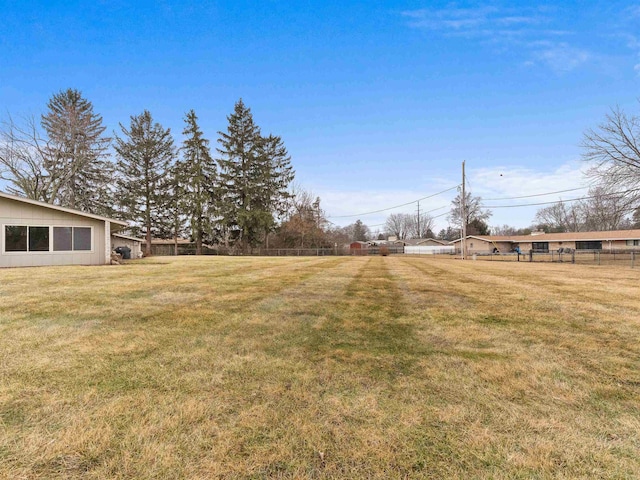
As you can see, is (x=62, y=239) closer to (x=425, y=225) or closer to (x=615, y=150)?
(x=615, y=150)

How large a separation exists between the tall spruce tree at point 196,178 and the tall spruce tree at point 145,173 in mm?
2387

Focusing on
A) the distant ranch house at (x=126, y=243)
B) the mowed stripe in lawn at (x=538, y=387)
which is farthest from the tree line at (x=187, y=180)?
the mowed stripe in lawn at (x=538, y=387)

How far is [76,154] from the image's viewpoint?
76.1ft

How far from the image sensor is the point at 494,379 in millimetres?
2402

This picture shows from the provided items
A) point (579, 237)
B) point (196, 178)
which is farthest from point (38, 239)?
point (579, 237)

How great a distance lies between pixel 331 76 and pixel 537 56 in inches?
402

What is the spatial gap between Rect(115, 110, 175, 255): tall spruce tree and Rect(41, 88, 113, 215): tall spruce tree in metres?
1.81

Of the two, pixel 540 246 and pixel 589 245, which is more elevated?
pixel 589 245

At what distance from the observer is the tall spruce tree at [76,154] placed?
23.1 meters

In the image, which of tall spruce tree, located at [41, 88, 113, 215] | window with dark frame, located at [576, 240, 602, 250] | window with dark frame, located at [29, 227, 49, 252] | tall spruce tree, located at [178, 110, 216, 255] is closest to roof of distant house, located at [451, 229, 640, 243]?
window with dark frame, located at [576, 240, 602, 250]

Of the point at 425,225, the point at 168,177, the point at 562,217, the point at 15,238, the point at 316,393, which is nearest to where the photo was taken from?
the point at 316,393

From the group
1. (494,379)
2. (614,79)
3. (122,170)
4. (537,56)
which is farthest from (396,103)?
(122,170)

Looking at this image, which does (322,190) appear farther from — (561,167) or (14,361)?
(14,361)

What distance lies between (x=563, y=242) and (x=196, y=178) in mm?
44019
